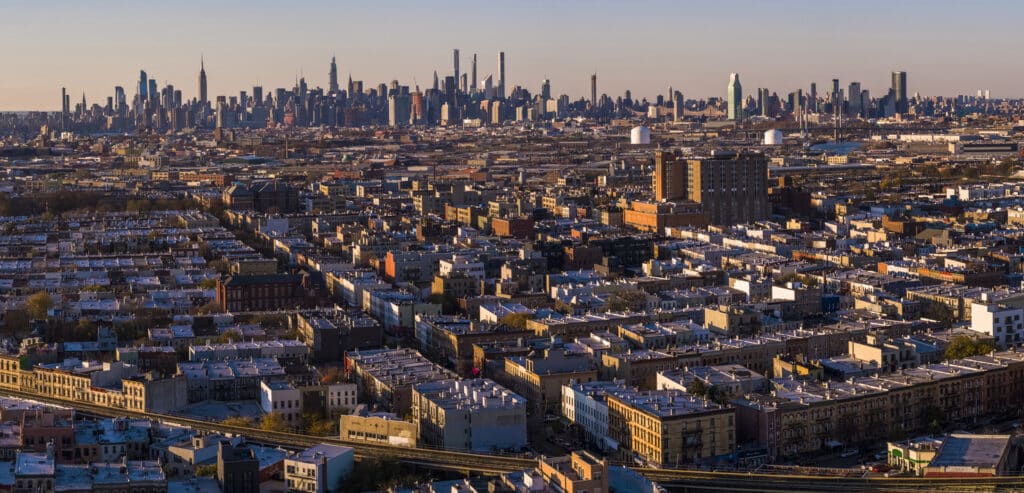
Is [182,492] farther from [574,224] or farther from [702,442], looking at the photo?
[574,224]

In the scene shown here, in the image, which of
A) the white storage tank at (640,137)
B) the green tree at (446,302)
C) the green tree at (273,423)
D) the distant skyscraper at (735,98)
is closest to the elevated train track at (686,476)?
the green tree at (273,423)

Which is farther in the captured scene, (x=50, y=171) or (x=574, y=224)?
(x=50, y=171)

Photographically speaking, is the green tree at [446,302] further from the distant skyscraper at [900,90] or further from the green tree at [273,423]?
the distant skyscraper at [900,90]

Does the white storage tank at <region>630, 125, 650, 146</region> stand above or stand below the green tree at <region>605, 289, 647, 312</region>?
above

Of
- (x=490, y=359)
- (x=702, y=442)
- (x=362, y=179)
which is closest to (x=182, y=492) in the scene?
(x=702, y=442)

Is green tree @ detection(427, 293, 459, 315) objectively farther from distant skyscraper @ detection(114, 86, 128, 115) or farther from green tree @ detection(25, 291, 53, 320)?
distant skyscraper @ detection(114, 86, 128, 115)

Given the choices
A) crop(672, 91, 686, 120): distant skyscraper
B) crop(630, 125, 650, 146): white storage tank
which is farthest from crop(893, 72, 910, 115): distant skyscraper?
crop(630, 125, 650, 146): white storage tank

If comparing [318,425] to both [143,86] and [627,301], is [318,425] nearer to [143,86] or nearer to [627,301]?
[627,301]
